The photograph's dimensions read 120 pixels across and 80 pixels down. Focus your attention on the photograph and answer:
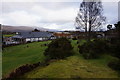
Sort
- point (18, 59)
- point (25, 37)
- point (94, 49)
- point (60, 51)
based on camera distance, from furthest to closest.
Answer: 1. point (25, 37)
2. point (18, 59)
3. point (60, 51)
4. point (94, 49)

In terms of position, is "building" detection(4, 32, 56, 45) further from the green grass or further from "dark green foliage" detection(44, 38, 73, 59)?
"dark green foliage" detection(44, 38, 73, 59)

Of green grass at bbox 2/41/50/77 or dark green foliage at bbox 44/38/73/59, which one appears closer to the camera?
green grass at bbox 2/41/50/77

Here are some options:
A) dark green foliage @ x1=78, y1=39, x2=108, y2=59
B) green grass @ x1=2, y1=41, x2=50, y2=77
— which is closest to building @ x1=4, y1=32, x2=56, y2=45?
green grass @ x1=2, y1=41, x2=50, y2=77

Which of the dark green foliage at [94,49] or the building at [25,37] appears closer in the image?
the dark green foliage at [94,49]

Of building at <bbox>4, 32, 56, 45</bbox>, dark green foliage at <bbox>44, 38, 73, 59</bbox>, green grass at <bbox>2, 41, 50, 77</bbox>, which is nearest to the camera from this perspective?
green grass at <bbox>2, 41, 50, 77</bbox>

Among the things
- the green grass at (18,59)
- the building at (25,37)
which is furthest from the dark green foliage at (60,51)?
the building at (25,37)

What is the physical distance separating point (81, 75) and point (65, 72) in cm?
159

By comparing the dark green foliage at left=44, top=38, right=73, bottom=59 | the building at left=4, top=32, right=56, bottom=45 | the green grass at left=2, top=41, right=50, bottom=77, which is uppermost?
the building at left=4, top=32, right=56, bottom=45

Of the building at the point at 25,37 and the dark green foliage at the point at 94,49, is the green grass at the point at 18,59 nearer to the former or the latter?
the dark green foliage at the point at 94,49

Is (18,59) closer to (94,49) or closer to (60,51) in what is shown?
(60,51)

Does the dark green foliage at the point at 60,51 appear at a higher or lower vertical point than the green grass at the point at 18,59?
higher

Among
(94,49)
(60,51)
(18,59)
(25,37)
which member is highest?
(25,37)

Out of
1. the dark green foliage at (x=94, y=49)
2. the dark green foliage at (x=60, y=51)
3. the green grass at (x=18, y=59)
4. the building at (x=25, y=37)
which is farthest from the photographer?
the building at (x=25, y=37)

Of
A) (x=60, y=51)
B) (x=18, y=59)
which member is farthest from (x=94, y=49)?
(x=18, y=59)
